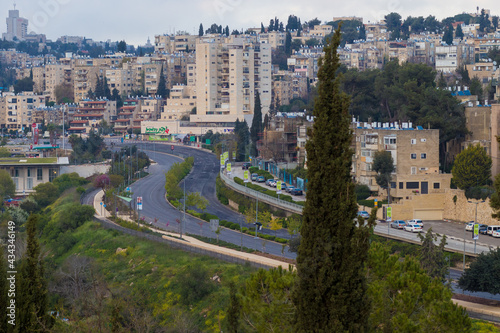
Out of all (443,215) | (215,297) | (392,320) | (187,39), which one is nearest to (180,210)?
(443,215)

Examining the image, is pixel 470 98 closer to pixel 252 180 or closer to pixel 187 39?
pixel 252 180

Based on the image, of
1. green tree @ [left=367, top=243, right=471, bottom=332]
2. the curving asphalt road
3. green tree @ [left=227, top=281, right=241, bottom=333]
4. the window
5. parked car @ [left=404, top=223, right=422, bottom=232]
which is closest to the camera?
green tree @ [left=367, top=243, right=471, bottom=332]

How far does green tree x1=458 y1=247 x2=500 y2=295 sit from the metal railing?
17747 mm

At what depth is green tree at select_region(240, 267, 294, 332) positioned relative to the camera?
60.7ft

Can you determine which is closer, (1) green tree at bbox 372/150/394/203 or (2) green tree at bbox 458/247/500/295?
(2) green tree at bbox 458/247/500/295

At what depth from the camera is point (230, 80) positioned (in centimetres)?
10625

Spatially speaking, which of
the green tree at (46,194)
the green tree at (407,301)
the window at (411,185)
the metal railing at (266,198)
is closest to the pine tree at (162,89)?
the metal railing at (266,198)

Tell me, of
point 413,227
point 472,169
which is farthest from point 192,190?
point 472,169

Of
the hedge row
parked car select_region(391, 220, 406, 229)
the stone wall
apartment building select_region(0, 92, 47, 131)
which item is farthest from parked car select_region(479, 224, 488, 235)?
apartment building select_region(0, 92, 47, 131)

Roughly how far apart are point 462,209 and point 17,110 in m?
93.8

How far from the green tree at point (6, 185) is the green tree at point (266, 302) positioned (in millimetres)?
44833

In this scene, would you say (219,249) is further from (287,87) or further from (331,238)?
(287,87)

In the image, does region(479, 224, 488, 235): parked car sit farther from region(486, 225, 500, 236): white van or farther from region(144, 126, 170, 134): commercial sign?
region(144, 126, 170, 134): commercial sign

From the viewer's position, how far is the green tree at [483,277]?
31.2m
